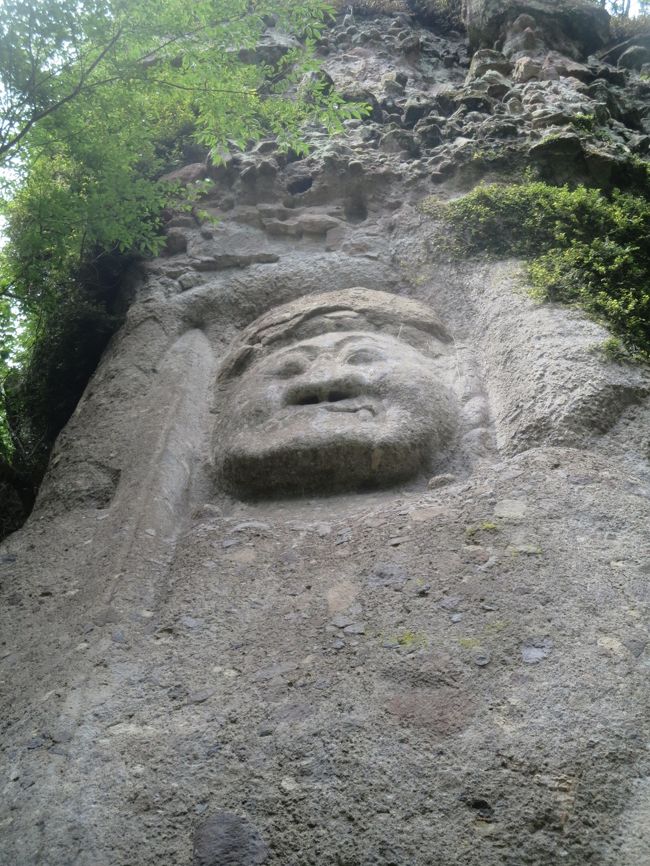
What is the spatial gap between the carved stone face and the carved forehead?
168 millimetres

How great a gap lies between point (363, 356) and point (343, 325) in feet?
1.51

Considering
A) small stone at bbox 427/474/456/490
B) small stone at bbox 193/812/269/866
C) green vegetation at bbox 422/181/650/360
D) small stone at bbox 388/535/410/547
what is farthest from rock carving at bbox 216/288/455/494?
small stone at bbox 193/812/269/866

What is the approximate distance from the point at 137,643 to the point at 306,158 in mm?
5141

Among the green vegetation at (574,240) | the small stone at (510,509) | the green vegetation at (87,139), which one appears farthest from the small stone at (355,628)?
the green vegetation at (87,139)

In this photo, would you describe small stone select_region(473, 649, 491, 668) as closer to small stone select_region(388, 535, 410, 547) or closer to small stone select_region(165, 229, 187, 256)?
small stone select_region(388, 535, 410, 547)

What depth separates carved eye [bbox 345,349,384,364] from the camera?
4.89 m

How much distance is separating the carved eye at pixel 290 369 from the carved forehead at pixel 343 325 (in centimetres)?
34

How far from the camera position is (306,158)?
7254mm

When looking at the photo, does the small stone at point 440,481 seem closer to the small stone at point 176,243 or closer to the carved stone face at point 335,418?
the carved stone face at point 335,418

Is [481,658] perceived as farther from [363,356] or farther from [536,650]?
[363,356]

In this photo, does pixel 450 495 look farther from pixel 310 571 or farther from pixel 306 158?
pixel 306 158

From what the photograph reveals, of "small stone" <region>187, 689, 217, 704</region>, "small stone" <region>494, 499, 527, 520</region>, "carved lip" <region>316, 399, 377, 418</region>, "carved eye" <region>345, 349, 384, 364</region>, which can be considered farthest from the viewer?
"carved eye" <region>345, 349, 384, 364</region>

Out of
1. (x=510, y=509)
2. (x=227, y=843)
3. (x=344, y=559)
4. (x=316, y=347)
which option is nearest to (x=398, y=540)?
(x=344, y=559)

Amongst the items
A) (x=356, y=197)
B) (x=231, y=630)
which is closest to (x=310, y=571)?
(x=231, y=630)
